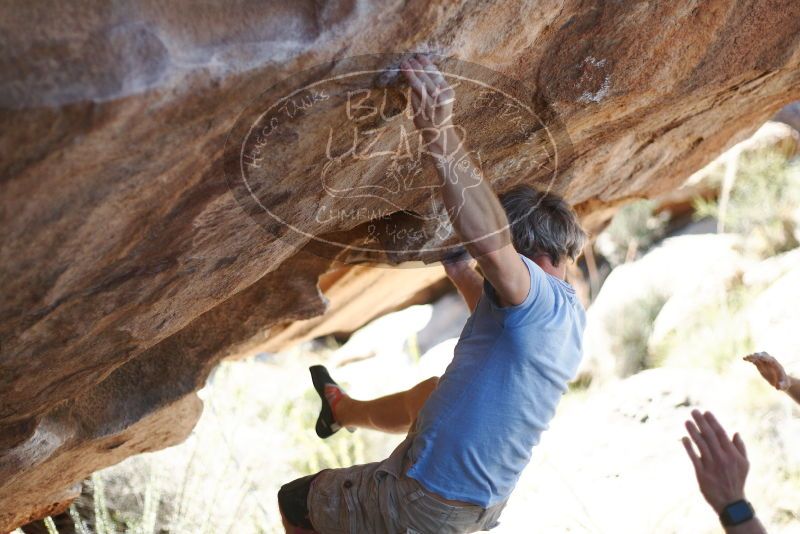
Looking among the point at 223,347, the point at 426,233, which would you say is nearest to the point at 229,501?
the point at 223,347

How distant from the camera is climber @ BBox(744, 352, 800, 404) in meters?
2.56

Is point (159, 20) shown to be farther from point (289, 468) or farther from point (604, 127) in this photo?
point (289, 468)

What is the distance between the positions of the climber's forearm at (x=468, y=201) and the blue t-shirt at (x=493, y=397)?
0.34m

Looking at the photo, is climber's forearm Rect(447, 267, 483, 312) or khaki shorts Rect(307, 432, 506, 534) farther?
climber's forearm Rect(447, 267, 483, 312)

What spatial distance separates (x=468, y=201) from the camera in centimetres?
171

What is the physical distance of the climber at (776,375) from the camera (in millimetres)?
2561

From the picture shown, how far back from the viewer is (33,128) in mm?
1312

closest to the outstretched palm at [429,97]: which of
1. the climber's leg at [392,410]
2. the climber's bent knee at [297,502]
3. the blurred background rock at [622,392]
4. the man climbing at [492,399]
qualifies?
the man climbing at [492,399]

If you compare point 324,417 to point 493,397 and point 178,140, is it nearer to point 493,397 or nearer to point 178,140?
point 493,397

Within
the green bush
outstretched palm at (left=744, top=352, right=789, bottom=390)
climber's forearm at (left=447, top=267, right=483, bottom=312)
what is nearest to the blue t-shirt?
climber's forearm at (left=447, top=267, right=483, bottom=312)

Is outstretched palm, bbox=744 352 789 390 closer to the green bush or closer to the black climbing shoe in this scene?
the black climbing shoe

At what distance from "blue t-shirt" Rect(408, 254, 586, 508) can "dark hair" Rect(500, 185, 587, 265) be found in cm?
11

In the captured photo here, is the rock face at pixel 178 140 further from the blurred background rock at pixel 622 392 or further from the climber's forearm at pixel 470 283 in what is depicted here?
the blurred background rock at pixel 622 392

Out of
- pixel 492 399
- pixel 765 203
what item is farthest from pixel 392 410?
pixel 765 203
